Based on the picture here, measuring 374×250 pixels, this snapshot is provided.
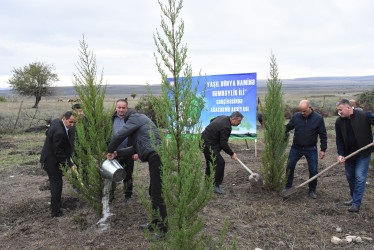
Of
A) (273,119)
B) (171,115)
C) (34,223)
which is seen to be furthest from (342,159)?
(34,223)

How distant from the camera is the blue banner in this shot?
990 cm

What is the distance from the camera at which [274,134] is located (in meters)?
6.32

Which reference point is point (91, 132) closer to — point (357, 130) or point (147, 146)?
point (147, 146)

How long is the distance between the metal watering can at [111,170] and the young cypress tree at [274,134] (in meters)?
2.99

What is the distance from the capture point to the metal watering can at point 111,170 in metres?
4.62

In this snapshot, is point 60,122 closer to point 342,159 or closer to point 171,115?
point 171,115

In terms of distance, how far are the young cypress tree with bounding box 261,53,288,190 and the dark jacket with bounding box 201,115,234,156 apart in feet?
2.39

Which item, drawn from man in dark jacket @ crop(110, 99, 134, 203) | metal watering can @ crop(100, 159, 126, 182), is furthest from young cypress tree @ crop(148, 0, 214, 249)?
man in dark jacket @ crop(110, 99, 134, 203)

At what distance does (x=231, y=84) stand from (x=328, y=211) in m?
5.36

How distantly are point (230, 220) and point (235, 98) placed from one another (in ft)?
17.8

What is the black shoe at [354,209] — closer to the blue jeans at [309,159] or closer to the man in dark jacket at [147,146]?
the blue jeans at [309,159]

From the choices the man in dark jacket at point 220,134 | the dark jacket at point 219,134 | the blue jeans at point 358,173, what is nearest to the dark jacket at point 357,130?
the blue jeans at point 358,173

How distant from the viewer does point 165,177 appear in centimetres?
292

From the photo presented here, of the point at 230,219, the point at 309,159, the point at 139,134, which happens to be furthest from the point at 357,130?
the point at 139,134
